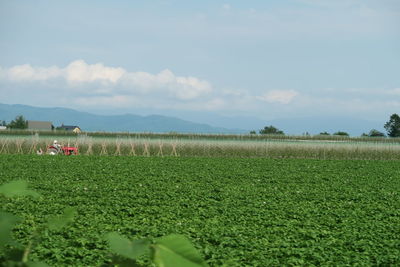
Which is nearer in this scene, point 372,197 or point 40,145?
point 372,197

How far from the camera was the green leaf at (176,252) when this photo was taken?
0.56 m

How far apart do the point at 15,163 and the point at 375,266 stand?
13637 millimetres

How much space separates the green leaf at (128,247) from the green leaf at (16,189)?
0.19 m

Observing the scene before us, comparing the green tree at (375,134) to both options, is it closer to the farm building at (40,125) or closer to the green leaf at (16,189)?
the farm building at (40,125)

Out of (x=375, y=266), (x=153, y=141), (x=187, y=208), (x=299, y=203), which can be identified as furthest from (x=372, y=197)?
(x=153, y=141)

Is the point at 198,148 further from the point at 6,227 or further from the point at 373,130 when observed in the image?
the point at 373,130

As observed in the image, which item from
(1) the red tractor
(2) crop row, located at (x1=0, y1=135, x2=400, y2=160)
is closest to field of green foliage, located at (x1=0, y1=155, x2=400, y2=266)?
(1) the red tractor

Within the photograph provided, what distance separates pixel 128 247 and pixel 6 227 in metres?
0.18

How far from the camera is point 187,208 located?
8.37 metres

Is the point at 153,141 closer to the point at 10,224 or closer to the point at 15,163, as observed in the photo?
the point at 15,163

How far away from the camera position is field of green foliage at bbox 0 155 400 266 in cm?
566

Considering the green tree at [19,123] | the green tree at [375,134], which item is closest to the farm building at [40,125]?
the green tree at [19,123]

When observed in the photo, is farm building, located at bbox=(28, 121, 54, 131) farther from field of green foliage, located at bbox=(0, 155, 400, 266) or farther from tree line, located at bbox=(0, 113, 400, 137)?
field of green foliage, located at bbox=(0, 155, 400, 266)

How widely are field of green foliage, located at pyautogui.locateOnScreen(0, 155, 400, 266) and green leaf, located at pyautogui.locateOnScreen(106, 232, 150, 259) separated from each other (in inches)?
76.9
